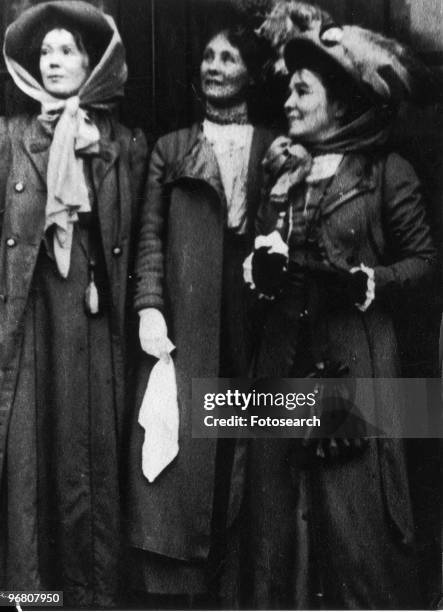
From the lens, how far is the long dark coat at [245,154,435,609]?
3.45 meters

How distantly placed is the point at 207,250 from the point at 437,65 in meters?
1.27

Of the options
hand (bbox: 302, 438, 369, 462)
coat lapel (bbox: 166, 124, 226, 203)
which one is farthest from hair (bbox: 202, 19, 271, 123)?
hand (bbox: 302, 438, 369, 462)

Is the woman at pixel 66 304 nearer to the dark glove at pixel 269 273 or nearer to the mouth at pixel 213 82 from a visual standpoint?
the mouth at pixel 213 82

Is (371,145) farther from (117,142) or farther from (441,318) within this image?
(117,142)

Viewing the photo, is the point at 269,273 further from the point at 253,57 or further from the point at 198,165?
the point at 253,57

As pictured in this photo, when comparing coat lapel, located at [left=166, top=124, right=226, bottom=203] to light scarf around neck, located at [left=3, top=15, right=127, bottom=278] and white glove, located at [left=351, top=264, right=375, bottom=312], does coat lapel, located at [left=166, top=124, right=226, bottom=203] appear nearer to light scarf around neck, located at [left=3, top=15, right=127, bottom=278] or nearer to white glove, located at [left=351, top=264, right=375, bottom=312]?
light scarf around neck, located at [left=3, top=15, right=127, bottom=278]

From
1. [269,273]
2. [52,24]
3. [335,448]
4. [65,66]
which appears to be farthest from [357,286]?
[52,24]

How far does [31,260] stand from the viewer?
3.51 meters

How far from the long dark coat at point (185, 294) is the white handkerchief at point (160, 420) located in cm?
3

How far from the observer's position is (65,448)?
3.49m

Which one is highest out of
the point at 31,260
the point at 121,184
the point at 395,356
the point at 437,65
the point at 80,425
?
the point at 437,65

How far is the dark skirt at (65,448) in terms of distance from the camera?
137 inches

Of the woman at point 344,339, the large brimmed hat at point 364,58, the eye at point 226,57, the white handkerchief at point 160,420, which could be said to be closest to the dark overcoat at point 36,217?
the white handkerchief at point 160,420

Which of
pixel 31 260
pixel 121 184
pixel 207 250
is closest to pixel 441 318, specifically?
pixel 207 250
